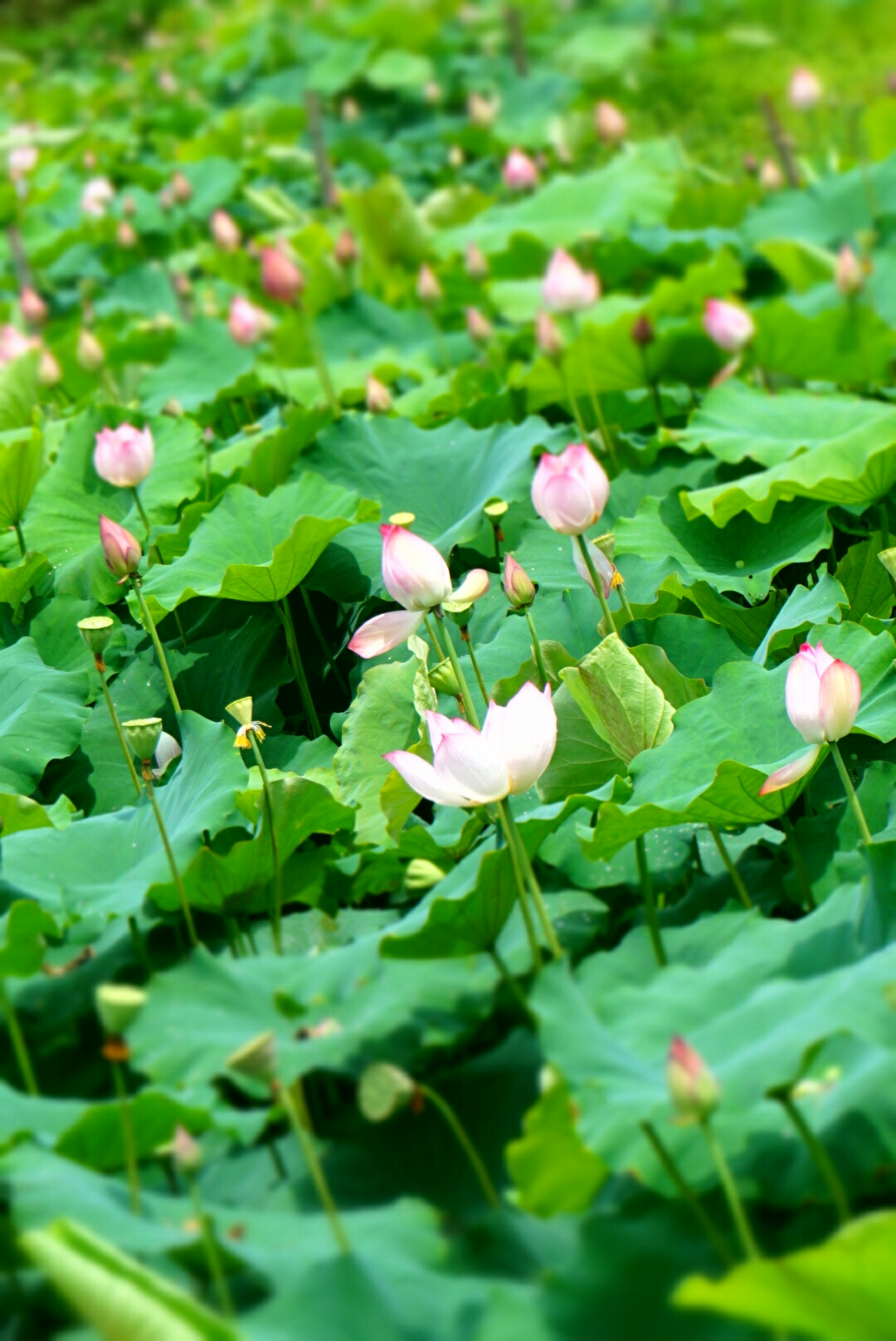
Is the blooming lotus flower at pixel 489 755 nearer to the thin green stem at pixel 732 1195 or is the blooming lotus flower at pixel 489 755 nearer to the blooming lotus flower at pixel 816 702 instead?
the blooming lotus flower at pixel 816 702

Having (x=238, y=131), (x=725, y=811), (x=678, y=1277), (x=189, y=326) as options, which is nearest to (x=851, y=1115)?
(x=678, y=1277)

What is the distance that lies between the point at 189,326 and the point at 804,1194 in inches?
110

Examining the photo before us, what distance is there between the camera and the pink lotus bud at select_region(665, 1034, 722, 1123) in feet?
2.69

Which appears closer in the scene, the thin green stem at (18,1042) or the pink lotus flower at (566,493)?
the thin green stem at (18,1042)

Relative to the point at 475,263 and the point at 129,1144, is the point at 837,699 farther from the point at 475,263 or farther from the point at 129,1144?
the point at 475,263

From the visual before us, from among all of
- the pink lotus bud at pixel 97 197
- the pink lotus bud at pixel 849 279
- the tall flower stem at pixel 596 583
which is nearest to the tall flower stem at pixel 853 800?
the tall flower stem at pixel 596 583

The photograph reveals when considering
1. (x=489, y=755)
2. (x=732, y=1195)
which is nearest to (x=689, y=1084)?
(x=732, y=1195)

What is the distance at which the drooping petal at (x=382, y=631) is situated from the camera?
1506 mm

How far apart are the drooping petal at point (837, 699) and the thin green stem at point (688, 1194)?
1.37ft

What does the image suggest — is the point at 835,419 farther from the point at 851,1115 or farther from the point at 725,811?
the point at 851,1115

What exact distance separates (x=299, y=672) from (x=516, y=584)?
0.43m

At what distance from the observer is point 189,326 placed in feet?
10.8

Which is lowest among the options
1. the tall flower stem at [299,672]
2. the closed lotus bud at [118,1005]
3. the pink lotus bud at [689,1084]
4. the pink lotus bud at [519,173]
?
the tall flower stem at [299,672]

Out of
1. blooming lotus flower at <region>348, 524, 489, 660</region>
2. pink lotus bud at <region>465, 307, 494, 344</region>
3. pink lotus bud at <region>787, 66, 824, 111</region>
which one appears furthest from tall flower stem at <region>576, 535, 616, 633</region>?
pink lotus bud at <region>787, 66, 824, 111</region>
